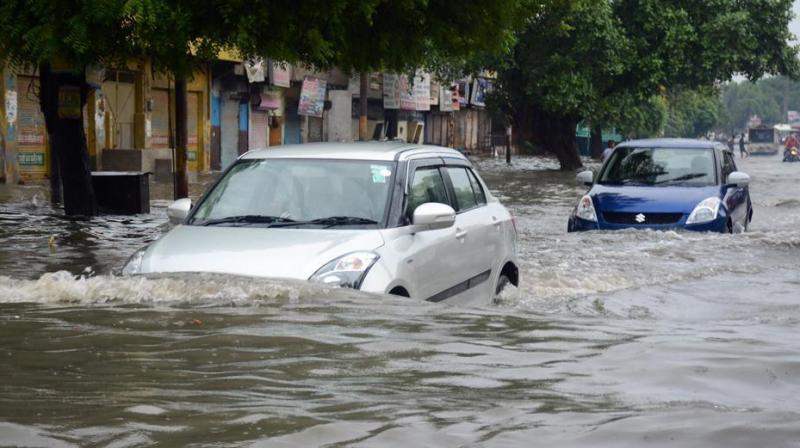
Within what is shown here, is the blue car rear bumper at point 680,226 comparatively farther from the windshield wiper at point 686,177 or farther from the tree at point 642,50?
the tree at point 642,50

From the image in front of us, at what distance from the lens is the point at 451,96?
63.0 meters

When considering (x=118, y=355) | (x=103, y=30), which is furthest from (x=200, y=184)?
(x=118, y=355)

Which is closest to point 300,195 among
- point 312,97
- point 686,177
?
point 686,177

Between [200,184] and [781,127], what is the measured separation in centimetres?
9766

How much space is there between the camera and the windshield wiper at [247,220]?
801cm

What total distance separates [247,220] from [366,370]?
8.57ft

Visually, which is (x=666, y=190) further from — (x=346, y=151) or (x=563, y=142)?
(x=563, y=142)

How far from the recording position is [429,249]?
809 cm

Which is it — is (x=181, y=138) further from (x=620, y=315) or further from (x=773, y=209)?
(x=773, y=209)

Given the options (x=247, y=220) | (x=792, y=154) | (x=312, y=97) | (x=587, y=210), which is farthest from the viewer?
(x=792, y=154)

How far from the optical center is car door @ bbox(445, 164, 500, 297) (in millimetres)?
8797

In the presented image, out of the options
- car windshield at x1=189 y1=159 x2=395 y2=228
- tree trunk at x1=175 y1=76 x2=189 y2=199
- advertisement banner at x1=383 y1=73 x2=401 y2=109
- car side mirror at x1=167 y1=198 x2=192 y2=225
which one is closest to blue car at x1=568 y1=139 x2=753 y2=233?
tree trunk at x1=175 y1=76 x2=189 y2=199

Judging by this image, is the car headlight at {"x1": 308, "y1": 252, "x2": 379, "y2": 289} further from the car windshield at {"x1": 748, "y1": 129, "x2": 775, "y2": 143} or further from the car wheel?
the car windshield at {"x1": 748, "y1": 129, "x2": 775, "y2": 143}

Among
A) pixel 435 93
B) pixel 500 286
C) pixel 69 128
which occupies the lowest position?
pixel 500 286
